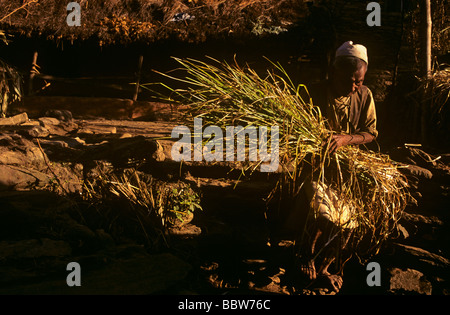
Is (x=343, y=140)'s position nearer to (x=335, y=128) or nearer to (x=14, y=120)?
(x=335, y=128)

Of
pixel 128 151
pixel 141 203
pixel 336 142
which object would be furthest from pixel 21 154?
pixel 336 142

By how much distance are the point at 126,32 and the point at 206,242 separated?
543 cm

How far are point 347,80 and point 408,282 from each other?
1464 mm

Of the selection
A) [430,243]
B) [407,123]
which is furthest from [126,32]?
[430,243]

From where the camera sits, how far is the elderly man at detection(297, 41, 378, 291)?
2354 mm

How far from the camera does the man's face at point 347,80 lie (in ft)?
8.05

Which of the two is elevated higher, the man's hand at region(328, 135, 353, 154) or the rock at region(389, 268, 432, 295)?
the man's hand at region(328, 135, 353, 154)

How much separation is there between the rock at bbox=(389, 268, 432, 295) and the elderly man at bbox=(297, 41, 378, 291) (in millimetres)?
403

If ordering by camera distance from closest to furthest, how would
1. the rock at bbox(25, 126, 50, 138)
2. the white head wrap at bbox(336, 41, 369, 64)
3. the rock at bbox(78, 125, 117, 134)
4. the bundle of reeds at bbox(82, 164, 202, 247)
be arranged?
1. the white head wrap at bbox(336, 41, 369, 64)
2. the bundle of reeds at bbox(82, 164, 202, 247)
3. the rock at bbox(25, 126, 50, 138)
4. the rock at bbox(78, 125, 117, 134)

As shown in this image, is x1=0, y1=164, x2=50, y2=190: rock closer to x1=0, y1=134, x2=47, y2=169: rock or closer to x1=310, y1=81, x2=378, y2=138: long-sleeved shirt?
x1=0, y1=134, x2=47, y2=169: rock

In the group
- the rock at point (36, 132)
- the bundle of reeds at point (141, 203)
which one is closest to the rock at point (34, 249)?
the bundle of reeds at point (141, 203)

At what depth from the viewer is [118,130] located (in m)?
5.84

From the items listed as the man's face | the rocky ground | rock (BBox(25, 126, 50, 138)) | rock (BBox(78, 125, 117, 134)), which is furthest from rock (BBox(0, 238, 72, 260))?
rock (BBox(78, 125, 117, 134))
